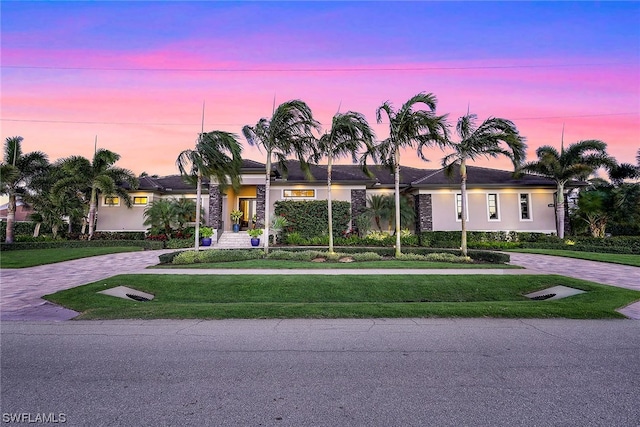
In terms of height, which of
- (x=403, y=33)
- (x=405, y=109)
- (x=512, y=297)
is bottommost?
(x=512, y=297)

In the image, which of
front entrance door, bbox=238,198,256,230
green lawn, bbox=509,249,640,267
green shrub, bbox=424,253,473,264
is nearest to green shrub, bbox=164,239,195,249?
front entrance door, bbox=238,198,256,230

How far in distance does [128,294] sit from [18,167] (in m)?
23.2

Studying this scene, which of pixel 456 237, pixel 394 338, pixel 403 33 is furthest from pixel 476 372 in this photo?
pixel 456 237

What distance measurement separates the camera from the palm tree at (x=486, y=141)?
15510 millimetres

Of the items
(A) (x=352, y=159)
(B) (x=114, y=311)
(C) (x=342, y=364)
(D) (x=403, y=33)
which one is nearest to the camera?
(C) (x=342, y=364)

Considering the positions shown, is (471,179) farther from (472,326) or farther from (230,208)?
(472,326)

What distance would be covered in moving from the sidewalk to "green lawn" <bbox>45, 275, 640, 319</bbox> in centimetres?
56

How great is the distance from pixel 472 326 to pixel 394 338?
1679 millimetres

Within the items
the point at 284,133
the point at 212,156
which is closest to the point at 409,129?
the point at 284,133

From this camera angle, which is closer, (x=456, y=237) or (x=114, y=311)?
(x=114, y=311)

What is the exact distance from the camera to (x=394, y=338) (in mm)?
5098

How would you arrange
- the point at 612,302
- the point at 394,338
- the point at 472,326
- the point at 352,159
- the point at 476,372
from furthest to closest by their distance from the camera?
the point at 352,159, the point at 612,302, the point at 472,326, the point at 394,338, the point at 476,372

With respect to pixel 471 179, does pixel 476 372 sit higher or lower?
lower

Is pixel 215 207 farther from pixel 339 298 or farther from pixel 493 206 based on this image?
pixel 493 206
